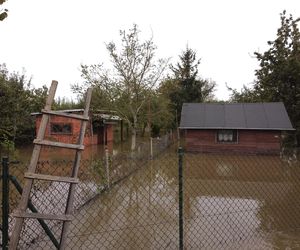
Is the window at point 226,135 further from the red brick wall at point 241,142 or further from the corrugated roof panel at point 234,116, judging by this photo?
the corrugated roof panel at point 234,116

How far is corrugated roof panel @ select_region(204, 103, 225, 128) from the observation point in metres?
24.1

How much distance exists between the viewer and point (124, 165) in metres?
13.9

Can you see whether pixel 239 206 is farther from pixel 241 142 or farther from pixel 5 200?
pixel 241 142

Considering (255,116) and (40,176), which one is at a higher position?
(255,116)

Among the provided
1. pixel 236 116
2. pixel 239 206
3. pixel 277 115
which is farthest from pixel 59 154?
pixel 277 115

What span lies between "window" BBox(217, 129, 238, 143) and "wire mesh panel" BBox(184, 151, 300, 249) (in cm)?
811

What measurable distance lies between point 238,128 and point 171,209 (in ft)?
52.8

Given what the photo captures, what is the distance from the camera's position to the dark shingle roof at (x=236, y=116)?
23.4m

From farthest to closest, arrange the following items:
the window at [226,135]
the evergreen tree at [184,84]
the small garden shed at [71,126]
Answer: the evergreen tree at [184,84] → the small garden shed at [71,126] → the window at [226,135]

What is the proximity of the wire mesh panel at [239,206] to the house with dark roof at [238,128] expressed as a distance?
293 inches

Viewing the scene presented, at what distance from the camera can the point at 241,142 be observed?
2366 centimetres

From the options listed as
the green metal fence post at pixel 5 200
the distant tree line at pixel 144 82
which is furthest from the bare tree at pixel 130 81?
the green metal fence post at pixel 5 200

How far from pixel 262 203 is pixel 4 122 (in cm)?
837

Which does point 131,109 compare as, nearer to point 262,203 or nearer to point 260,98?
point 260,98
